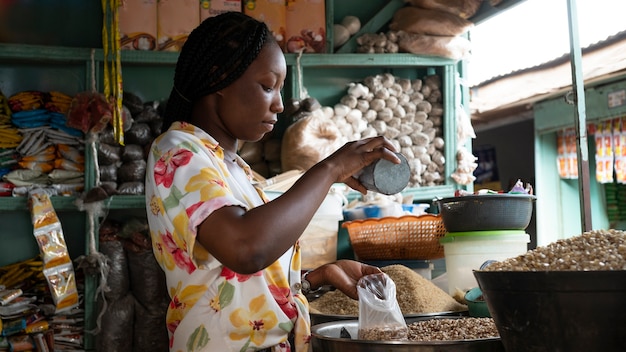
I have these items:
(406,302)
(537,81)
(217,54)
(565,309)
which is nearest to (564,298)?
(565,309)

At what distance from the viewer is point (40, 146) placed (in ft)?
10.8

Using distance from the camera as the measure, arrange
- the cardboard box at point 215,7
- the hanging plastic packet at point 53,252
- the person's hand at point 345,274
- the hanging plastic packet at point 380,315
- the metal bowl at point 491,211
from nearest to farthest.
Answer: the hanging plastic packet at point 380,315
the person's hand at point 345,274
the metal bowl at point 491,211
the hanging plastic packet at point 53,252
the cardboard box at point 215,7

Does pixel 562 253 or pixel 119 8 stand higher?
pixel 119 8

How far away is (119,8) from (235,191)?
7.98ft

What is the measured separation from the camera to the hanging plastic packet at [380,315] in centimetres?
138

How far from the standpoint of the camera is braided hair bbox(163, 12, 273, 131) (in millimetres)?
1307

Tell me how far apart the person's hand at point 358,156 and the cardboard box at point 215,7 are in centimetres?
239

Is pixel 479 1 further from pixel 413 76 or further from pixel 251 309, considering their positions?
pixel 251 309

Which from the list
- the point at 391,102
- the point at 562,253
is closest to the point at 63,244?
the point at 391,102

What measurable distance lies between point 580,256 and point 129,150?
2617 millimetres

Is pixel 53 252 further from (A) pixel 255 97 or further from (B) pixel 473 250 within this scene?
(A) pixel 255 97

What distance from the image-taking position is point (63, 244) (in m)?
3.18

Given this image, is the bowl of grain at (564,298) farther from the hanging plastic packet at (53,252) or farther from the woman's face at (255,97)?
the hanging plastic packet at (53,252)

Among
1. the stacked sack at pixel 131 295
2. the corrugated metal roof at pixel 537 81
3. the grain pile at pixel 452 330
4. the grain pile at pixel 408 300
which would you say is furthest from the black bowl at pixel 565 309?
the corrugated metal roof at pixel 537 81
